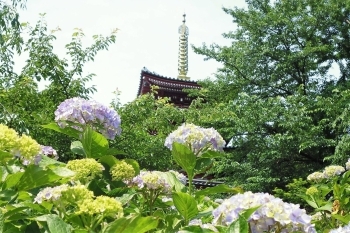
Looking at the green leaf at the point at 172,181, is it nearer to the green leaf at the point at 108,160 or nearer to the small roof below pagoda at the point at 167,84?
the green leaf at the point at 108,160

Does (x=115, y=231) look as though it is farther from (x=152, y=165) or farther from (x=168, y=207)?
(x=152, y=165)

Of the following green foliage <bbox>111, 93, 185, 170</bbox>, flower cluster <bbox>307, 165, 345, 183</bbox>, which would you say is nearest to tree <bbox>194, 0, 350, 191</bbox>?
green foliage <bbox>111, 93, 185, 170</bbox>

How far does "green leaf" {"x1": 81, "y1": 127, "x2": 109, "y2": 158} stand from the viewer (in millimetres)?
1779

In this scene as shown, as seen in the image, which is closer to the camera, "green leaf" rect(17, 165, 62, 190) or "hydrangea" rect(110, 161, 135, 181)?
"green leaf" rect(17, 165, 62, 190)

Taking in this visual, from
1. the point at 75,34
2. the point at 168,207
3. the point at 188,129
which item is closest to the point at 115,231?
the point at 168,207

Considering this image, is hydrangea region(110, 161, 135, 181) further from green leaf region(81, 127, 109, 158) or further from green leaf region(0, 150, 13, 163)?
green leaf region(0, 150, 13, 163)

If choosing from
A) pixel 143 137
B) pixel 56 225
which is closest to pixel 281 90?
pixel 143 137

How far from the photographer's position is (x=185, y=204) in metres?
1.59

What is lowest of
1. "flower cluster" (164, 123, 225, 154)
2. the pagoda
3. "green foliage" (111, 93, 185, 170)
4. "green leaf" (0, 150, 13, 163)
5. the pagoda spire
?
"green leaf" (0, 150, 13, 163)

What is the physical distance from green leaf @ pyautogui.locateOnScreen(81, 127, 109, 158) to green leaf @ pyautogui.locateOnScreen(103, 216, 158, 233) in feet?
2.10

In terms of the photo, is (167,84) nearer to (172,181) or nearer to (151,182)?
(172,181)

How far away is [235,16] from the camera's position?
14664 millimetres

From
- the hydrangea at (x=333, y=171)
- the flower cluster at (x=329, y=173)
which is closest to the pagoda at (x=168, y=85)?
the flower cluster at (x=329, y=173)

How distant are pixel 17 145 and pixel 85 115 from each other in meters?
0.52
